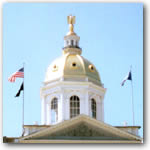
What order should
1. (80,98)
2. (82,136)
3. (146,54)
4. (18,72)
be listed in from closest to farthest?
(146,54) → (18,72) → (82,136) → (80,98)

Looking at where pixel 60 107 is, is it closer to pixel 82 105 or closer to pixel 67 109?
pixel 67 109

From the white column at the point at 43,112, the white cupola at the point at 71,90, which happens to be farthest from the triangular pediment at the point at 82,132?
the white column at the point at 43,112

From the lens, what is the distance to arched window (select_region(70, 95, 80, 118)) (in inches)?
1407

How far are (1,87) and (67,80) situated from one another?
44.3ft

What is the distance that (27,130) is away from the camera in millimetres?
30859

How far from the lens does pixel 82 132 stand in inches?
1189

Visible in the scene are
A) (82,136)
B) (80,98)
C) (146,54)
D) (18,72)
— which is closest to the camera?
(146,54)

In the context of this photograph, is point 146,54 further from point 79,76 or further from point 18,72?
point 79,76

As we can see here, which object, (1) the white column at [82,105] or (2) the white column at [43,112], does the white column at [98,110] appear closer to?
(1) the white column at [82,105]

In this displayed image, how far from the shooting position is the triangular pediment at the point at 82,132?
29.9 m

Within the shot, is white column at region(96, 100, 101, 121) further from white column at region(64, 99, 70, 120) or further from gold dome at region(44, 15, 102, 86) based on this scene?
white column at region(64, 99, 70, 120)

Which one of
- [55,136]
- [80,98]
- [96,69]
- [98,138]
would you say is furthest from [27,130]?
[96,69]

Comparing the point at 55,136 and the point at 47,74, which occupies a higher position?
the point at 47,74

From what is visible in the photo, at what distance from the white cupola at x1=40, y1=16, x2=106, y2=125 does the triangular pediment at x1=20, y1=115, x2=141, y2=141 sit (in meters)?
4.67
